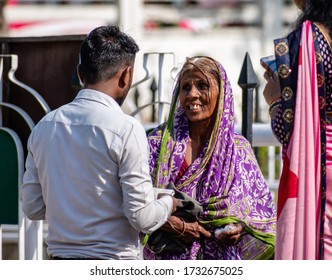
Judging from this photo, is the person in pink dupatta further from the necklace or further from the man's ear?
the man's ear

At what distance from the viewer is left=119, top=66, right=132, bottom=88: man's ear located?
393 cm

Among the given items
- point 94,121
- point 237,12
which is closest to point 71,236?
point 94,121

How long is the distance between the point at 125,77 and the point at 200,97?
80cm

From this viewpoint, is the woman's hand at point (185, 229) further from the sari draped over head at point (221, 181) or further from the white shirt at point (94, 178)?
the white shirt at point (94, 178)

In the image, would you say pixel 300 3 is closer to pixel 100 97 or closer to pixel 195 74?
pixel 195 74

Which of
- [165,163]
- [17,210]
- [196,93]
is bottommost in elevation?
[17,210]

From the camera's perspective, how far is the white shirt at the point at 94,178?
378 cm

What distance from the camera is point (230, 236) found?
457cm

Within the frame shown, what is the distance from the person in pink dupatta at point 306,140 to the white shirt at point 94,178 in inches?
19.7

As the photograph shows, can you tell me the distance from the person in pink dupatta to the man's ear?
22.5 inches

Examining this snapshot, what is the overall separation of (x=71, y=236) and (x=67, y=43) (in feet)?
6.05

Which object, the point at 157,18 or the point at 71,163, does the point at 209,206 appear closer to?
the point at 71,163

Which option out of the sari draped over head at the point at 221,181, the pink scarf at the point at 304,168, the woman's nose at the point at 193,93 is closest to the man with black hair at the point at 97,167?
the pink scarf at the point at 304,168

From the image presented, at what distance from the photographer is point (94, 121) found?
380 cm
